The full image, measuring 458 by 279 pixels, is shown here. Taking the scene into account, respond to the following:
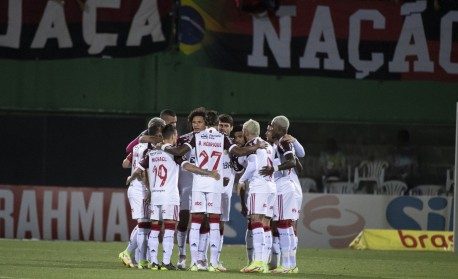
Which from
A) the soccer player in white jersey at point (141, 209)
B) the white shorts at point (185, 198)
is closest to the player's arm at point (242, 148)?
the soccer player in white jersey at point (141, 209)

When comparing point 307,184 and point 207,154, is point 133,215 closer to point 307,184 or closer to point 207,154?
point 207,154

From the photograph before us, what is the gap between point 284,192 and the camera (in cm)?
1839

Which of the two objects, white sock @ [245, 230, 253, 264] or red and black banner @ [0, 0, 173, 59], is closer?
white sock @ [245, 230, 253, 264]

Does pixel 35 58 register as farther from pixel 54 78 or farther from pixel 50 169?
pixel 50 169

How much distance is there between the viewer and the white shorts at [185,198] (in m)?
18.6

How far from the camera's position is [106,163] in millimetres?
29266

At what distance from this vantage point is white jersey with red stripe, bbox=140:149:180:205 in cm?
1766

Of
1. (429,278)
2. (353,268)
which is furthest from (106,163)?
(429,278)

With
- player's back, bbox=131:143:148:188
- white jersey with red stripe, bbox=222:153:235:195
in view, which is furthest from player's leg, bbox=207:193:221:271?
player's back, bbox=131:143:148:188

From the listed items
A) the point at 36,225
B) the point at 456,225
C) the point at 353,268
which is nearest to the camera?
the point at 353,268

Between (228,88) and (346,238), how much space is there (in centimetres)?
434

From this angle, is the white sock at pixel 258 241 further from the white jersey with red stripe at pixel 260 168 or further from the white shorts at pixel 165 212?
the white shorts at pixel 165 212

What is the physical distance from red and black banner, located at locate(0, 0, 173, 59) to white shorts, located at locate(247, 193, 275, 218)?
1172 cm

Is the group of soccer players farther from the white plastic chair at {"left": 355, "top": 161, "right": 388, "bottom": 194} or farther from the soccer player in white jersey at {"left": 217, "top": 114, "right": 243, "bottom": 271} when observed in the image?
the white plastic chair at {"left": 355, "top": 161, "right": 388, "bottom": 194}
